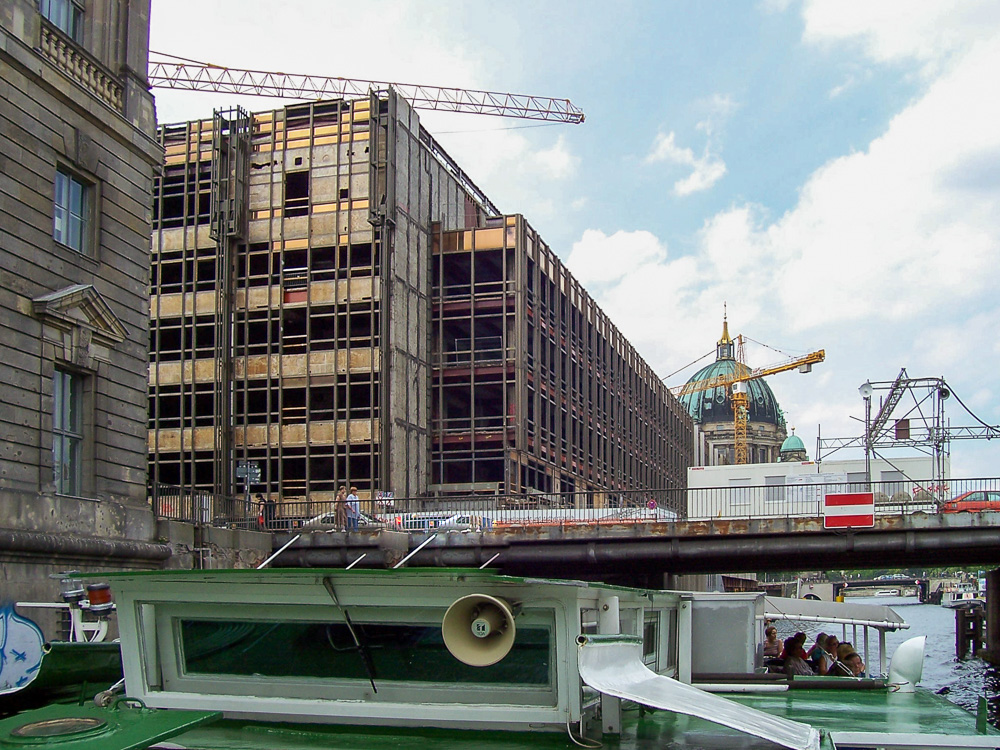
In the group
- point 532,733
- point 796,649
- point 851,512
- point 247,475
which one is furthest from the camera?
point 247,475

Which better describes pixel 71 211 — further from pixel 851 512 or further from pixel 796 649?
pixel 851 512

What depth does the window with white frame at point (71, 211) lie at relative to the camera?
26.3 m

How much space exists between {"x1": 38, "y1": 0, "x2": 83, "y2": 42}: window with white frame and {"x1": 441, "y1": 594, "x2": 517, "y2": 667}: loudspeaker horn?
2234 centimetres

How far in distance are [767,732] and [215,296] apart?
193 feet

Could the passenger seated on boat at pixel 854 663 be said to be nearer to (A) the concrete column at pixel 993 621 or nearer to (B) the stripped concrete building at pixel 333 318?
(A) the concrete column at pixel 993 621

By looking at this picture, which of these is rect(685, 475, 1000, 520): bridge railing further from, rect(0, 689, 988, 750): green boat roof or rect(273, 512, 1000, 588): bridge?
rect(0, 689, 988, 750): green boat roof

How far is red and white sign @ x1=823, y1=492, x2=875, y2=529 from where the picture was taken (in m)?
38.0

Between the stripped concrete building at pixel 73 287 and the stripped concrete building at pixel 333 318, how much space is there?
1249 inches

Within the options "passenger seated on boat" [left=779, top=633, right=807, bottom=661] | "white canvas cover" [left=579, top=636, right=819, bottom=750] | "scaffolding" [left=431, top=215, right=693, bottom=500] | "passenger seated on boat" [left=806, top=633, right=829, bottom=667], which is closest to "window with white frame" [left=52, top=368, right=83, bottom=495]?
"passenger seated on boat" [left=779, top=633, right=807, bottom=661]

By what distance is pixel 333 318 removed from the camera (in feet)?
205

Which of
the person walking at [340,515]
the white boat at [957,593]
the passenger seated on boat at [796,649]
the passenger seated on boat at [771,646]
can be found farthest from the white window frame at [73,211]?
the white boat at [957,593]

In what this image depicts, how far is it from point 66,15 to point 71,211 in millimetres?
4745

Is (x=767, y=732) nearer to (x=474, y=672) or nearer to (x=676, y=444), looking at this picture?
(x=474, y=672)

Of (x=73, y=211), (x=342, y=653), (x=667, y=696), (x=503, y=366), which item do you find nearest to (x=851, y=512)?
(x=73, y=211)
